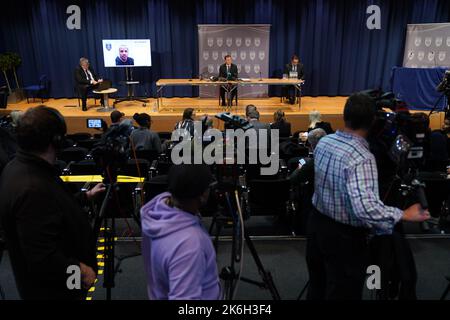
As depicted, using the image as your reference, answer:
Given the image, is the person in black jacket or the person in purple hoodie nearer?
the person in purple hoodie

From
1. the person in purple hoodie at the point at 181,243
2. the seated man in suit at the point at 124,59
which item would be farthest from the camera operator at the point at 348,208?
the seated man in suit at the point at 124,59

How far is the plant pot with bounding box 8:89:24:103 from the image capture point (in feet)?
29.8

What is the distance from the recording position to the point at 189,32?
9.91 metres

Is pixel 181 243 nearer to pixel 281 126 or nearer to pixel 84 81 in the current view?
pixel 281 126

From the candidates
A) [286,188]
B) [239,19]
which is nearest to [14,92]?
[239,19]

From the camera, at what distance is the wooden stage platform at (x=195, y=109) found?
25.1ft

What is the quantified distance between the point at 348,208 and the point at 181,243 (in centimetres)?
90

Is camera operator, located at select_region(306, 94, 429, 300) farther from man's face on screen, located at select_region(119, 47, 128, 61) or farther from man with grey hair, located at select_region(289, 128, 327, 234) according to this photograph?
man's face on screen, located at select_region(119, 47, 128, 61)

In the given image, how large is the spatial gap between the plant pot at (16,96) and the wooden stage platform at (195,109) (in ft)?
0.45

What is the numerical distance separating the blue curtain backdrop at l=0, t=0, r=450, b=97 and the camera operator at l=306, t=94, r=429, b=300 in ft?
28.6

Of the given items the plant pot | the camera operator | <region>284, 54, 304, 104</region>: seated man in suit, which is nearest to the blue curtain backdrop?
the plant pot

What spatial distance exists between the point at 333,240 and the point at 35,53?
1008 cm

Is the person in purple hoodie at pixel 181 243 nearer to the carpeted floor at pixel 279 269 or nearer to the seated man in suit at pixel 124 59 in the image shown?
the carpeted floor at pixel 279 269
